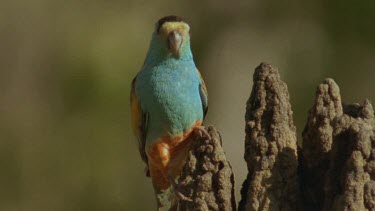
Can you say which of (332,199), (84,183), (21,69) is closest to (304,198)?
(332,199)

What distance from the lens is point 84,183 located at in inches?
472

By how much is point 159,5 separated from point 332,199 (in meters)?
7.43

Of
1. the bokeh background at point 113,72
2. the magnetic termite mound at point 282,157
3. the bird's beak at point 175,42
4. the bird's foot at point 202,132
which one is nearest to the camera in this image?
the magnetic termite mound at point 282,157

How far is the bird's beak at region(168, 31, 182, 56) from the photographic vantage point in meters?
7.68

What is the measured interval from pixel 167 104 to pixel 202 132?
738mm

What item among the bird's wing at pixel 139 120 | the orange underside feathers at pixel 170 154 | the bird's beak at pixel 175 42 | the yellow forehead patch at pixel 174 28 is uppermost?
the yellow forehead patch at pixel 174 28

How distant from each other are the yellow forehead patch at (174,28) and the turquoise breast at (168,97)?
190 mm

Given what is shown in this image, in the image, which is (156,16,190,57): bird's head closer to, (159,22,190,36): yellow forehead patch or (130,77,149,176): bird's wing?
(159,22,190,36): yellow forehead patch

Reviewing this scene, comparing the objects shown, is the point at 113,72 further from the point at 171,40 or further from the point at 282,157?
the point at 282,157

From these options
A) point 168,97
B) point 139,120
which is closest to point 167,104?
point 168,97

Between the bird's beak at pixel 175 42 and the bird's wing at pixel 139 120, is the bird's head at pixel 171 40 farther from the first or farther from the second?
the bird's wing at pixel 139 120

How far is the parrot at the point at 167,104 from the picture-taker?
7.58 metres

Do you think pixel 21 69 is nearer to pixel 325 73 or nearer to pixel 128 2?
pixel 128 2

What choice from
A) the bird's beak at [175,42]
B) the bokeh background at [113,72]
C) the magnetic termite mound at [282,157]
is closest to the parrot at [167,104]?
the bird's beak at [175,42]
